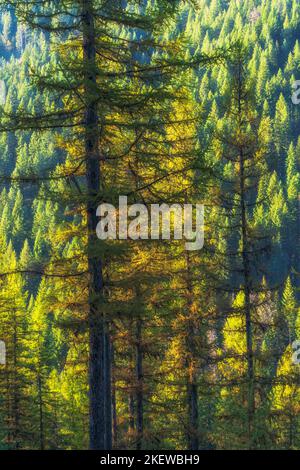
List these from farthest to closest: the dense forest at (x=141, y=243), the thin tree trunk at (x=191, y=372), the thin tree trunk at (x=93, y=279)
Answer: the thin tree trunk at (x=191, y=372) < the thin tree trunk at (x=93, y=279) < the dense forest at (x=141, y=243)

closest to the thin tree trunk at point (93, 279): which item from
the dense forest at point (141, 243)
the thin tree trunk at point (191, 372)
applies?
the dense forest at point (141, 243)

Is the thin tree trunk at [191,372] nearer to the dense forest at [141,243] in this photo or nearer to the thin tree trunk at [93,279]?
the dense forest at [141,243]

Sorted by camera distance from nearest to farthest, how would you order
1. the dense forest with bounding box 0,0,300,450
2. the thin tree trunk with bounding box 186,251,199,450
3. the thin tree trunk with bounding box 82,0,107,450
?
the dense forest with bounding box 0,0,300,450 < the thin tree trunk with bounding box 82,0,107,450 < the thin tree trunk with bounding box 186,251,199,450

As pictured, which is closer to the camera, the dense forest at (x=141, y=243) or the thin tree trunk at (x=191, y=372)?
the dense forest at (x=141, y=243)

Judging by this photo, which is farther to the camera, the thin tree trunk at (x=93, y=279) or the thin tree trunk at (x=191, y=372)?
the thin tree trunk at (x=191, y=372)

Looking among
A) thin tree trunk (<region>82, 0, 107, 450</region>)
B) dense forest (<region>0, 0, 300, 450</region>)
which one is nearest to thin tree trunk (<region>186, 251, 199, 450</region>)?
dense forest (<region>0, 0, 300, 450</region>)

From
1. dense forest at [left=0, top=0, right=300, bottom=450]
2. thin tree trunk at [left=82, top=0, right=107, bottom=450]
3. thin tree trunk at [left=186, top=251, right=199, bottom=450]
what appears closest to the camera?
dense forest at [left=0, top=0, right=300, bottom=450]

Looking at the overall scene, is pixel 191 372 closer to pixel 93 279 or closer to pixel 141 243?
pixel 141 243

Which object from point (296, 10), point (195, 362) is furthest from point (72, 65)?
point (296, 10)

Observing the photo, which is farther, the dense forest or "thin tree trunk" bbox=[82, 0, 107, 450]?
"thin tree trunk" bbox=[82, 0, 107, 450]

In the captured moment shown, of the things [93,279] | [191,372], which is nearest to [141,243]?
[93,279]

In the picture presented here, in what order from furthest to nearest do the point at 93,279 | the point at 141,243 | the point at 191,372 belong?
the point at 191,372, the point at 141,243, the point at 93,279

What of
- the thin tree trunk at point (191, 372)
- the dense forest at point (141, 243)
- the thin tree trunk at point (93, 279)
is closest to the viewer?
the dense forest at point (141, 243)

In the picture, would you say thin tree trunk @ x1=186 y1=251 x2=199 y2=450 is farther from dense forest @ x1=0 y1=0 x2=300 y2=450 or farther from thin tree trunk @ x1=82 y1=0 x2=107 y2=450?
thin tree trunk @ x1=82 y1=0 x2=107 y2=450
